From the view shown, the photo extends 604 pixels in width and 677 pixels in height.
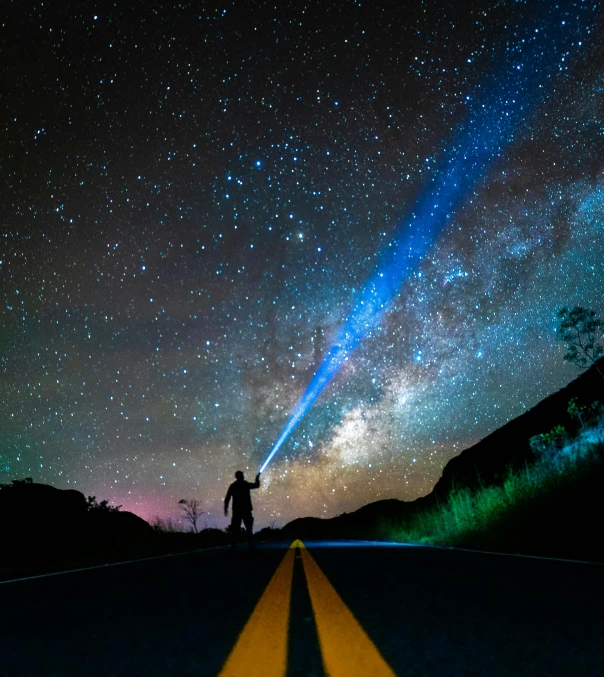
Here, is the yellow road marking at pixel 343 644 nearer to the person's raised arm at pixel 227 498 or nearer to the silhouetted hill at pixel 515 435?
the person's raised arm at pixel 227 498

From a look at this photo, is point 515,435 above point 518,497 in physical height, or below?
above

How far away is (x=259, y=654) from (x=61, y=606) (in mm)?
2524

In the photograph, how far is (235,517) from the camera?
13297mm

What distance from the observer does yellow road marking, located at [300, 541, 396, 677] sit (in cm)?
233

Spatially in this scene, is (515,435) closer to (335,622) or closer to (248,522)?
(248,522)

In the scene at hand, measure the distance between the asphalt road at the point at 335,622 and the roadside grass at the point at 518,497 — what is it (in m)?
3.89

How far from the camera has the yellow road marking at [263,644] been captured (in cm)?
237

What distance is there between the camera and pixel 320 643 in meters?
2.87

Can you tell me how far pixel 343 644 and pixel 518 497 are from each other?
928 cm

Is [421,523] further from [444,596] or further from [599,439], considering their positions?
[444,596]

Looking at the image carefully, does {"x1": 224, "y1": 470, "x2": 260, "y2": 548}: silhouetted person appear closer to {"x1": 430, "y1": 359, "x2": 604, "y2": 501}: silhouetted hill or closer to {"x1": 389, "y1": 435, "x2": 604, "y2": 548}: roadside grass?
{"x1": 389, "y1": 435, "x2": 604, "y2": 548}: roadside grass

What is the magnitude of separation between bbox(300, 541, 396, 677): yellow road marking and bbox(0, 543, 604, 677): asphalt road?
3 centimetres

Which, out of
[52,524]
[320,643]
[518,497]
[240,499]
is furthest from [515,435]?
[320,643]

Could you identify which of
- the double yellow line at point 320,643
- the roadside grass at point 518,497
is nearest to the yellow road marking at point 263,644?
the double yellow line at point 320,643
